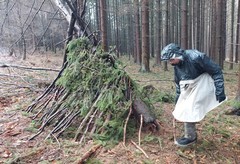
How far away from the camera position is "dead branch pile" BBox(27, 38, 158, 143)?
424 centimetres

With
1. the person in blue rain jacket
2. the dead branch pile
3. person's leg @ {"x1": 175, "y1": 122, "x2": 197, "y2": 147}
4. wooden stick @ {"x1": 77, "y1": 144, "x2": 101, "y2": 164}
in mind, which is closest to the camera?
wooden stick @ {"x1": 77, "y1": 144, "x2": 101, "y2": 164}

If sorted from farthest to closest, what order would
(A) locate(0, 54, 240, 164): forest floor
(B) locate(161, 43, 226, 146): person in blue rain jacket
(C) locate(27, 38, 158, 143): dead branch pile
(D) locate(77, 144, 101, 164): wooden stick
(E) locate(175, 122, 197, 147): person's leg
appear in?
(C) locate(27, 38, 158, 143): dead branch pile → (E) locate(175, 122, 197, 147): person's leg → (B) locate(161, 43, 226, 146): person in blue rain jacket → (A) locate(0, 54, 240, 164): forest floor → (D) locate(77, 144, 101, 164): wooden stick

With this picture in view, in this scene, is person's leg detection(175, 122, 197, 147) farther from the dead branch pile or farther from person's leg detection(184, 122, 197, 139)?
the dead branch pile

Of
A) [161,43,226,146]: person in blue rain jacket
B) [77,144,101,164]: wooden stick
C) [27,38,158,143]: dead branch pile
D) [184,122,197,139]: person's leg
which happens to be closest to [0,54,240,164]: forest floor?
[77,144,101,164]: wooden stick

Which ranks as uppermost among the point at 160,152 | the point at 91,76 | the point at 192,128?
the point at 91,76

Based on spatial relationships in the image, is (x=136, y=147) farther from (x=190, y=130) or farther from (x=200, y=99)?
(x=200, y=99)

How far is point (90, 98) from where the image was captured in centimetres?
468

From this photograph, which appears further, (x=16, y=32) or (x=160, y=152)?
(x=16, y=32)

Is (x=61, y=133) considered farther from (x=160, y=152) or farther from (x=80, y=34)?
(x=80, y=34)

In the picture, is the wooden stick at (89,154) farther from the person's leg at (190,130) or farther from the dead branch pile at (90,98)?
the person's leg at (190,130)

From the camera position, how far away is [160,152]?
12.3 ft

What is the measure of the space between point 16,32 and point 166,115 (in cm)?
1851

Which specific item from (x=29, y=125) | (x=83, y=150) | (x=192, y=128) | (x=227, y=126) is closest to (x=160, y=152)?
(x=192, y=128)

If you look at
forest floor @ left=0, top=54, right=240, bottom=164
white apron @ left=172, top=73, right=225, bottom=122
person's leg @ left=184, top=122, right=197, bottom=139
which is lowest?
forest floor @ left=0, top=54, right=240, bottom=164
